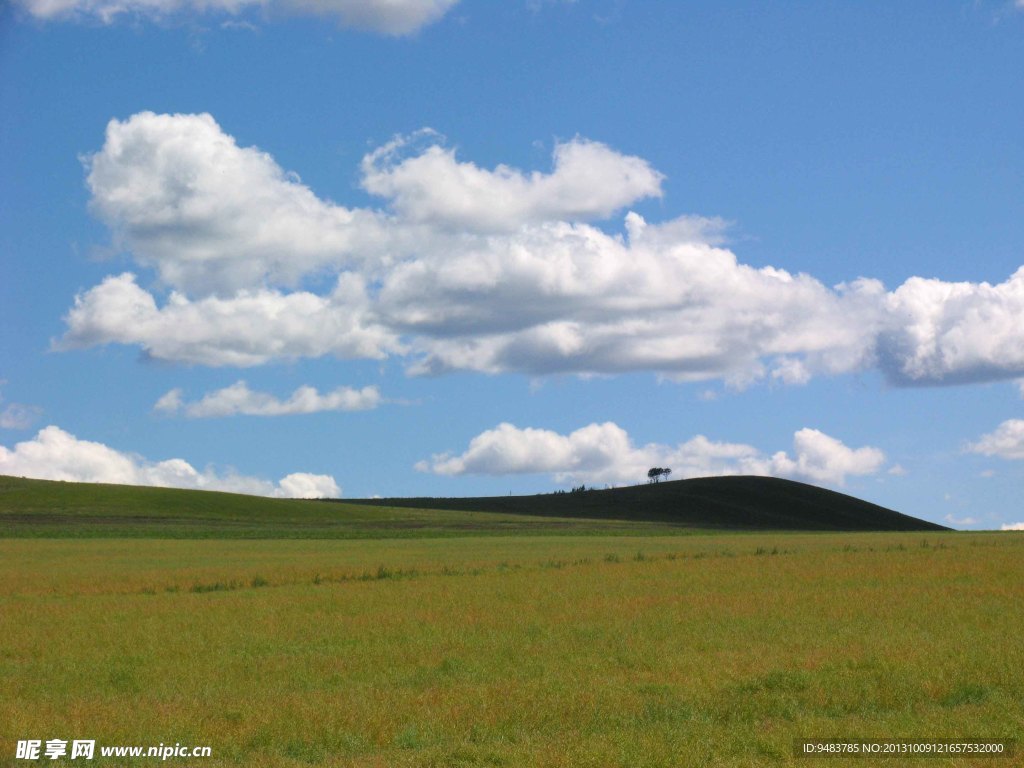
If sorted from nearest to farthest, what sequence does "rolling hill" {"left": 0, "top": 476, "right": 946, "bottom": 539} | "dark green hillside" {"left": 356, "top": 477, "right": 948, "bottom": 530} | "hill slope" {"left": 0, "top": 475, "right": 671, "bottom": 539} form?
"hill slope" {"left": 0, "top": 475, "right": 671, "bottom": 539} < "rolling hill" {"left": 0, "top": 476, "right": 946, "bottom": 539} < "dark green hillside" {"left": 356, "top": 477, "right": 948, "bottom": 530}

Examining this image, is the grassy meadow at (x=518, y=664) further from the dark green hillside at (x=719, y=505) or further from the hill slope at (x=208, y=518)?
the dark green hillside at (x=719, y=505)

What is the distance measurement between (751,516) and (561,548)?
92.1 m

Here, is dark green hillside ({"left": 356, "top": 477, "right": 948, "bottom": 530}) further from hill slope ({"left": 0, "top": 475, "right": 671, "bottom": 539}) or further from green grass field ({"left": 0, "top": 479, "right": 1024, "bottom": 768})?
green grass field ({"left": 0, "top": 479, "right": 1024, "bottom": 768})

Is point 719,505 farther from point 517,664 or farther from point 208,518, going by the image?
point 517,664

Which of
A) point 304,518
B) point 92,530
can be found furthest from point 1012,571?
point 304,518

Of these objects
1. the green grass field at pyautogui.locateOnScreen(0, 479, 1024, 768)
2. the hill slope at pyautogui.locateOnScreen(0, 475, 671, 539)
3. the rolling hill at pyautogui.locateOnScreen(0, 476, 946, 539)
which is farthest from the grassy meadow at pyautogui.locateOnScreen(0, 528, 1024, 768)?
the rolling hill at pyautogui.locateOnScreen(0, 476, 946, 539)

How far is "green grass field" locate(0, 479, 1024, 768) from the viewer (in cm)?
1443

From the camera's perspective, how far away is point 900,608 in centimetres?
2759

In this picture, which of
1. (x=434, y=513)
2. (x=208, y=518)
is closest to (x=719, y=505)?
(x=434, y=513)

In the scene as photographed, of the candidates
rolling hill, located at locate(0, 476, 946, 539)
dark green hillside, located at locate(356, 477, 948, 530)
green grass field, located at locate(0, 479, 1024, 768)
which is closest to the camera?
green grass field, located at locate(0, 479, 1024, 768)

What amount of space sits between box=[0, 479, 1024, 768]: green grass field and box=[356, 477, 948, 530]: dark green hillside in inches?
4165

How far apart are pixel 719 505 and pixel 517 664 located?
140961mm

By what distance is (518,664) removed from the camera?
801 inches

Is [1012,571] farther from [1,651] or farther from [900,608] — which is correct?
[1,651]
